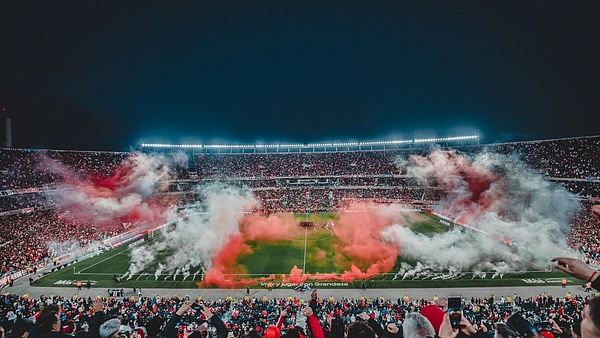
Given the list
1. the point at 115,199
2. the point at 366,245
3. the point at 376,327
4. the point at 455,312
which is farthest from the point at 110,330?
the point at 115,199

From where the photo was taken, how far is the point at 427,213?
174 feet

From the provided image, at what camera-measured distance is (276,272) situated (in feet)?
90.2

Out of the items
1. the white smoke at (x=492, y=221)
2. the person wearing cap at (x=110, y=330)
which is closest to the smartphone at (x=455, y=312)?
the person wearing cap at (x=110, y=330)

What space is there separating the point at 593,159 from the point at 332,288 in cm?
4257

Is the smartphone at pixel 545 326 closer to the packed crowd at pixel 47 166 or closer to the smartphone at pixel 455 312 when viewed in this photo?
the smartphone at pixel 455 312

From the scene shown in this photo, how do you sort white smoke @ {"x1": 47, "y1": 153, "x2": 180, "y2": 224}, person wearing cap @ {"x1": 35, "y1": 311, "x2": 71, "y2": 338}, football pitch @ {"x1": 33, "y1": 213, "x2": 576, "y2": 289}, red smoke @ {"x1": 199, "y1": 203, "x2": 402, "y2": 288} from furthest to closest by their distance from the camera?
white smoke @ {"x1": 47, "y1": 153, "x2": 180, "y2": 224} → red smoke @ {"x1": 199, "y1": 203, "x2": 402, "y2": 288} → football pitch @ {"x1": 33, "y1": 213, "x2": 576, "y2": 289} → person wearing cap @ {"x1": 35, "y1": 311, "x2": 71, "y2": 338}

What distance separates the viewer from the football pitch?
24438 millimetres

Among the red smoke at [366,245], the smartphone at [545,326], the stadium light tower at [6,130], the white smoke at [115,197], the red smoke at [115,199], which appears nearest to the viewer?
the smartphone at [545,326]

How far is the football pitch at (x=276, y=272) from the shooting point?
24.4 metres

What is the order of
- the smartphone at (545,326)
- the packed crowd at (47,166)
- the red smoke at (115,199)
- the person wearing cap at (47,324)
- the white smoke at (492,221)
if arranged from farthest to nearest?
the red smoke at (115,199)
the packed crowd at (47,166)
the white smoke at (492,221)
the smartphone at (545,326)
the person wearing cap at (47,324)

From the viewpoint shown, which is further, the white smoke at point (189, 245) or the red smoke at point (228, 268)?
the white smoke at point (189, 245)

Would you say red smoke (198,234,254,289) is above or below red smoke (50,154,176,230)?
below

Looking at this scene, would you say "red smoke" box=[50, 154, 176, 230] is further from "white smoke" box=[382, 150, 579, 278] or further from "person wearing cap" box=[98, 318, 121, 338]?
"person wearing cap" box=[98, 318, 121, 338]

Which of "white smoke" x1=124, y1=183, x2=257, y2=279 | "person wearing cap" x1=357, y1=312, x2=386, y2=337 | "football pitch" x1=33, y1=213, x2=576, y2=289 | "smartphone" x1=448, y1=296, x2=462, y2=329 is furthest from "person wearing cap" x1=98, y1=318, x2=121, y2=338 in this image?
"white smoke" x1=124, y1=183, x2=257, y2=279
